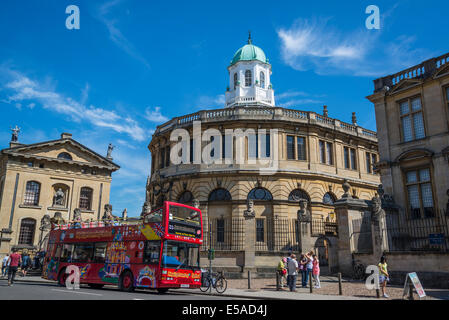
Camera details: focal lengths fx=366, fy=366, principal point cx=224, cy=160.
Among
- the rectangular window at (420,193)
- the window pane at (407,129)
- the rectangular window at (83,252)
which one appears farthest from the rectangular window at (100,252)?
the window pane at (407,129)

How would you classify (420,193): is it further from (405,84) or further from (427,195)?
(405,84)

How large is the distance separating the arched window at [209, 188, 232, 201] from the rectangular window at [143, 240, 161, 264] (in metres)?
15.7

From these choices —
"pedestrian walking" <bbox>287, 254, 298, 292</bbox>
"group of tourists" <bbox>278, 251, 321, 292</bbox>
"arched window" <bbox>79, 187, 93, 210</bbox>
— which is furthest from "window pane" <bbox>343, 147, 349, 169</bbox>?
"arched window" <bbox>79, 187, 93, 210</bbox>

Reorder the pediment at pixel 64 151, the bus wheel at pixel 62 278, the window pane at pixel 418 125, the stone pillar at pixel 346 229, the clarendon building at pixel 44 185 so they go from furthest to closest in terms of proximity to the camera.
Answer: the pediment at pixel 64 151, the clarendon building at pixel 44 185, the window pane at pixel 418 125, the bus wheel at pixel 62 278, the stone pillar at pixel 346 229

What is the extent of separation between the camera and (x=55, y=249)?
21172mm

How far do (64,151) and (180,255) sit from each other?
33.9 m

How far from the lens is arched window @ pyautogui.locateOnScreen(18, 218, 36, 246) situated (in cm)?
4003

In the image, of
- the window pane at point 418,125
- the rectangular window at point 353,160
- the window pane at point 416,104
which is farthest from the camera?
the rectangular window at point 353,160

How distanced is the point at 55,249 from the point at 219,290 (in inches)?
426

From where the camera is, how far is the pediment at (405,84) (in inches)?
863

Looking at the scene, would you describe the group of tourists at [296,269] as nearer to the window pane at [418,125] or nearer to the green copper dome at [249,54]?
the window pane at [418,125]

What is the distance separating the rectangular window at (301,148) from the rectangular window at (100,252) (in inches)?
780

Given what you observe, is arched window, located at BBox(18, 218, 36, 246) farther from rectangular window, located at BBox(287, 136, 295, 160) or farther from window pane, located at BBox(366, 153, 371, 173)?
window pane, located at BBox(366, 153, 371, 173)
